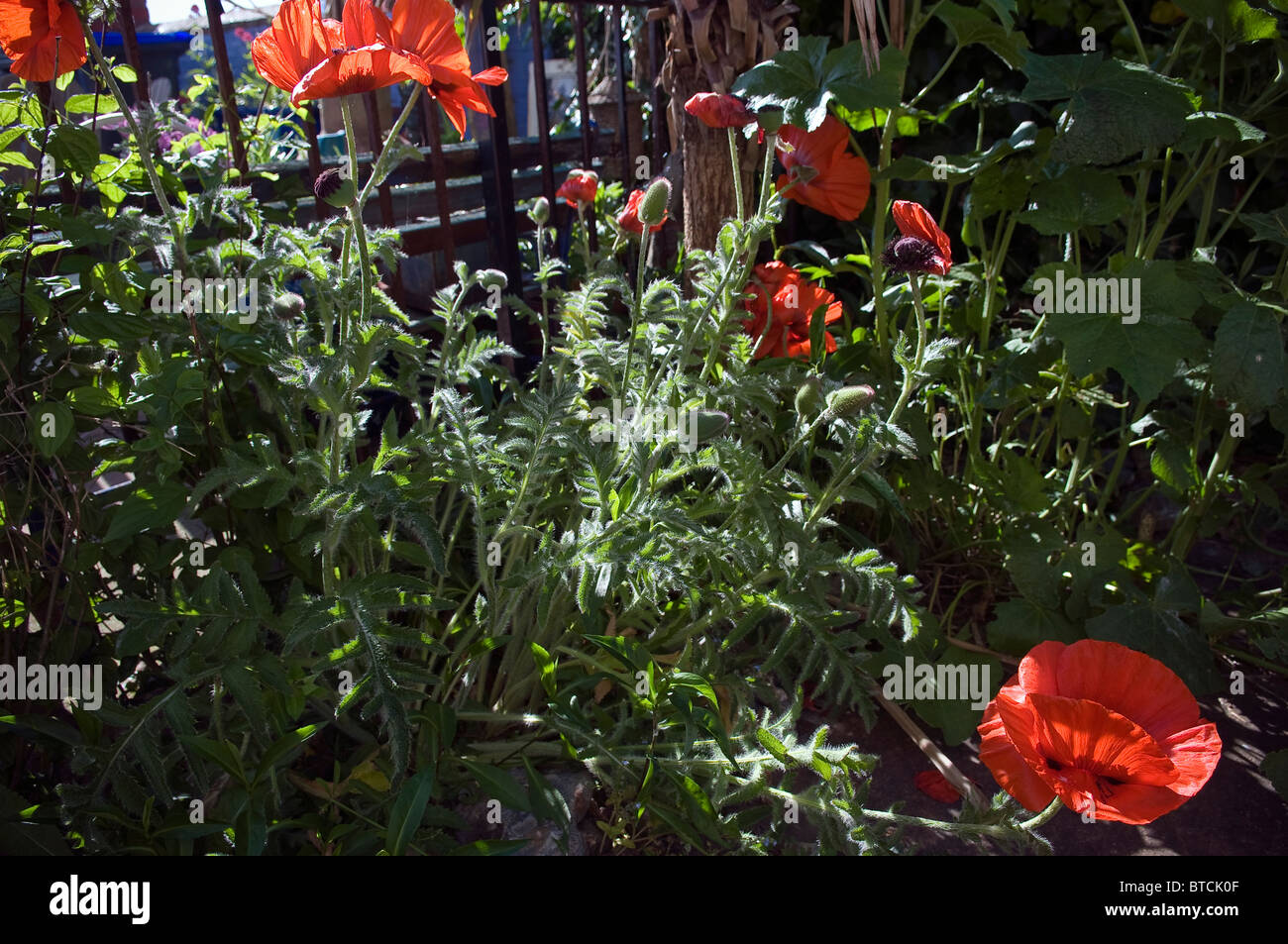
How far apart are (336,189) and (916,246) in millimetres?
811

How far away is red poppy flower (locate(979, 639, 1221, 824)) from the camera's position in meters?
0.97

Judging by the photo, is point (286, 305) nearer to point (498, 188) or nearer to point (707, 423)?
point (707, 423)

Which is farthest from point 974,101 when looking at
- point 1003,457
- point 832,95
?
point 1003,457

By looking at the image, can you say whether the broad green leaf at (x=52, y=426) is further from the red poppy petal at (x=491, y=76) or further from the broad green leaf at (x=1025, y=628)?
the broad green leaf at (x=1025, y=628)

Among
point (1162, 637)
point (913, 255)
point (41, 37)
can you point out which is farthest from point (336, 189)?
point (1162, 637)

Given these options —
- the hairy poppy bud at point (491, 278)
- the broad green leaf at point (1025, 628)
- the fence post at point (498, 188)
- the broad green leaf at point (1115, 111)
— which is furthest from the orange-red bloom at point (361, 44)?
the broad green leaf at point (1025, 628)

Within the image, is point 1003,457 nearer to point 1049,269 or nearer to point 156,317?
point 1049,269

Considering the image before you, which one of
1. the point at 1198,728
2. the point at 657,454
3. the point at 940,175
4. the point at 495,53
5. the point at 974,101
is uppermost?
the point at 495,53

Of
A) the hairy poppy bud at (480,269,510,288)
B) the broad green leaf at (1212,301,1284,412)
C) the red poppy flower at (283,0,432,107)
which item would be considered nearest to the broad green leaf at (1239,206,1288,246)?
the broad green leaf at (1212,301,1284,412)

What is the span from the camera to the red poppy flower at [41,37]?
41.5 inches

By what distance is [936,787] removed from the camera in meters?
1.59

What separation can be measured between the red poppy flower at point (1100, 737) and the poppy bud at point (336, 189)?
97cm

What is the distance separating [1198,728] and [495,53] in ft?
7.31

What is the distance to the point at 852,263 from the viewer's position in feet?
7.33
